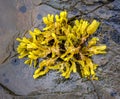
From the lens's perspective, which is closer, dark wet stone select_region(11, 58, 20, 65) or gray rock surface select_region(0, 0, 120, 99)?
gray rock surface select_region(0, 0, 120, 99)

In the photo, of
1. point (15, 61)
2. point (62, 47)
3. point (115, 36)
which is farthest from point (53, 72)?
point (115, 36)

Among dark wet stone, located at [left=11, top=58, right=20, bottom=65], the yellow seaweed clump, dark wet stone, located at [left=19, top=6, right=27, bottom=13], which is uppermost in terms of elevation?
dark wet stone, located at [left=19, top=6, right=27, bottom=13]

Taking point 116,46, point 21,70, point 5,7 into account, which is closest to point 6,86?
point 21,70

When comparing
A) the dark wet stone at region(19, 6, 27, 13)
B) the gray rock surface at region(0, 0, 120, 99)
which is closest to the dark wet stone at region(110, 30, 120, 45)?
the gray rock surface at region(0, 0, 120, 99)

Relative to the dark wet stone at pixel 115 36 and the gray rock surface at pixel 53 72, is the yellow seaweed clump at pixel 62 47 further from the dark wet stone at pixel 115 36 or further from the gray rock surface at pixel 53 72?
the dark wet stone at pixel 115 36

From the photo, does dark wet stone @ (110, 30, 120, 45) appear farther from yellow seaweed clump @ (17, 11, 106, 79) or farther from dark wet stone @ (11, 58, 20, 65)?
dark wet stone @ (11, 58, 20, 65)

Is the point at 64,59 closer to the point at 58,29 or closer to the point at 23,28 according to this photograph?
the point at 58,29

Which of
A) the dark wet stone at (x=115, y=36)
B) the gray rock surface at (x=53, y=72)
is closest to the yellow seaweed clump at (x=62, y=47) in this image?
the gray rock surface at (x=53, y=72)
